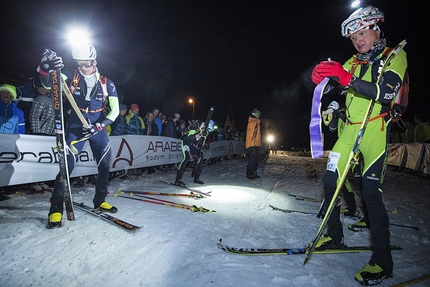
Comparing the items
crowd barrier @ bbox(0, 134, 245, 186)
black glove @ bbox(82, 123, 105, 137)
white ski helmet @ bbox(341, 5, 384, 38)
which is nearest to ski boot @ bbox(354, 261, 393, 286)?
white ski helmet @ bbox(341, 5, 384, 38)

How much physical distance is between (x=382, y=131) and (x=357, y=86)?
2.00 feet

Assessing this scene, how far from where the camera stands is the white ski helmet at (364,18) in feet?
8.21

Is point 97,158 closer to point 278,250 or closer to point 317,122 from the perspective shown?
point 278,250

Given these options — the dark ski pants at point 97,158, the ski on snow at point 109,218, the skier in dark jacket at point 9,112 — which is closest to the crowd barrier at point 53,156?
the dark ski pants at point 97,158

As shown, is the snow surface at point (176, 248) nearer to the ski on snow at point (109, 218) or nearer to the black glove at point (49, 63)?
the ski on snow at point (109, 218)

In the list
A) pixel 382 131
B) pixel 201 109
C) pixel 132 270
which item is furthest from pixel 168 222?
pixel 201 109

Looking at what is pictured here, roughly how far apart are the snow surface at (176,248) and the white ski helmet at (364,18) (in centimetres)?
265

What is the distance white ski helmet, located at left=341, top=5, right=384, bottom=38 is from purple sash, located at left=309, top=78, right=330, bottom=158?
78 centimetres

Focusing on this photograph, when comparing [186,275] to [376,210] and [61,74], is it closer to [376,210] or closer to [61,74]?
[376,210]

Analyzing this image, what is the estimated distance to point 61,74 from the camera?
3.35m

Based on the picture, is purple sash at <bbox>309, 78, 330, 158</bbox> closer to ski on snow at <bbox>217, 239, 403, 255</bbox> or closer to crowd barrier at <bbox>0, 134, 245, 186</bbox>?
ski on snow at <bbox>217, 239, 403, 255</bbox>

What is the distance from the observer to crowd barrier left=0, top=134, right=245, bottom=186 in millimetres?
4750

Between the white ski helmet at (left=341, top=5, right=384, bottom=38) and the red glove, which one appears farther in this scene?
the white ski helmet at (left=341, top=5, right=384, bottom=38)

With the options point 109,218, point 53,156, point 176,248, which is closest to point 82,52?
point 109,218
